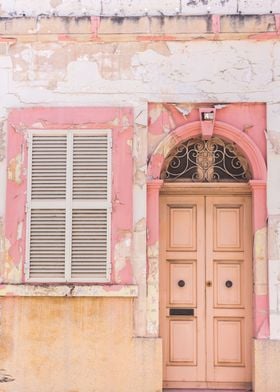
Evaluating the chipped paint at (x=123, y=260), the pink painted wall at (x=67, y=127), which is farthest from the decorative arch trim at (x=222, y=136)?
the chipped paint at (x=123, y=260)

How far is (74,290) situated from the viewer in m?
8.48

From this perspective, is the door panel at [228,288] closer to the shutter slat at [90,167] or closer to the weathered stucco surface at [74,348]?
the weathered stucco surface at [74,348]

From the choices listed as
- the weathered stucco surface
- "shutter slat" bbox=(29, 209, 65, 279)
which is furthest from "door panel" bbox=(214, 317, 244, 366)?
"shutter slat" bbox=(29, 209, 65, 279)

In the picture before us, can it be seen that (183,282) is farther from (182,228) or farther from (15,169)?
(15,169)

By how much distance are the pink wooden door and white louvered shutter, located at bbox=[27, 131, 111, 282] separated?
0.78m

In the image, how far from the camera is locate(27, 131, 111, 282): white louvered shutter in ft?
28.2

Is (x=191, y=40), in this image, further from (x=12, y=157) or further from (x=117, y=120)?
(x=12, y=157)

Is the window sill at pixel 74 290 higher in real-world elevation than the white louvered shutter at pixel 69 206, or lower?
lower

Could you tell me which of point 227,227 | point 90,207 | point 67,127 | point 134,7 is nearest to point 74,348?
point 90,207

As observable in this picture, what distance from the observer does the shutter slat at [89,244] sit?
8.57 m

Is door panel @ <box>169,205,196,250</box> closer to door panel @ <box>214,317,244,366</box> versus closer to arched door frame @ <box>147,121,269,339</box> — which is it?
Answer: arched door frame @ <box>147,121,269,339</box>

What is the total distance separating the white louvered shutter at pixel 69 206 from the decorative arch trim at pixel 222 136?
53 centimetres

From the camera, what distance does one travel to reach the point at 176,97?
8.76m

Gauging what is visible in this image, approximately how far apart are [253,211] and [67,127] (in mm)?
2282
